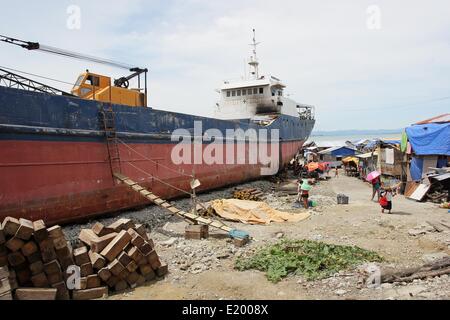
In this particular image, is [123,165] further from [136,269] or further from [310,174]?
[310,174]

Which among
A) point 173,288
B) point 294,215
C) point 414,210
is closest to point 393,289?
point 173,288

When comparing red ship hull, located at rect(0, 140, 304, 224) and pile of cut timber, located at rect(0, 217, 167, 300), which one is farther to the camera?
red ship hull, located at rect(0, 140, 304, 224)

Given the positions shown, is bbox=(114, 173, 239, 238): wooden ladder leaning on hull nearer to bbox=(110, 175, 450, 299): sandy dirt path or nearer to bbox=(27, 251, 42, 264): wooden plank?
bbox=(110, 175, 450, 299): sandy dirt path

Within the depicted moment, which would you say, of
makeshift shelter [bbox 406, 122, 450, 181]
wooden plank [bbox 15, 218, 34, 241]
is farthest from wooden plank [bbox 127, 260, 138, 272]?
makeshift shelter [bbox 406, 122, 450, 181]

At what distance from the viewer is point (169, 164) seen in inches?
474

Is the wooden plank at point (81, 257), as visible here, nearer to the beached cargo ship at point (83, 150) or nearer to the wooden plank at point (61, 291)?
the wooden plank at point (61, 291)

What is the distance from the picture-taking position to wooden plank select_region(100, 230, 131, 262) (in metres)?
5.55

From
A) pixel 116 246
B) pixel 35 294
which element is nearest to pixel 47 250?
pixel 35 294

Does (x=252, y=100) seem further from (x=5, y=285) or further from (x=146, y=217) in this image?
(x=5, y=285)

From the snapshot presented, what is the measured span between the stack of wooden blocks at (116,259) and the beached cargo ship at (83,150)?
2583 mm

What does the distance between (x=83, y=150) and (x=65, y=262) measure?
422cm

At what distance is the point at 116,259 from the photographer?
554 cm

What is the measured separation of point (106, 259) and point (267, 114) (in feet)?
62.8

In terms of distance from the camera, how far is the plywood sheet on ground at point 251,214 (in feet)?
33.7
